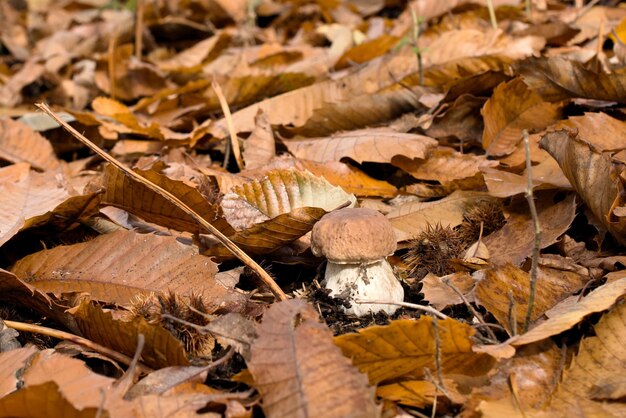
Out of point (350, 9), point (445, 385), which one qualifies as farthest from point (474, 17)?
point (445, 385)

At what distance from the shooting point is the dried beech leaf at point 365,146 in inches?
104

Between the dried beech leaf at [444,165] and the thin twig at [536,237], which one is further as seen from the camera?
the dried beech leaf at [444,165]

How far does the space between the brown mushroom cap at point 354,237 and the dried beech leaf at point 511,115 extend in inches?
39.6

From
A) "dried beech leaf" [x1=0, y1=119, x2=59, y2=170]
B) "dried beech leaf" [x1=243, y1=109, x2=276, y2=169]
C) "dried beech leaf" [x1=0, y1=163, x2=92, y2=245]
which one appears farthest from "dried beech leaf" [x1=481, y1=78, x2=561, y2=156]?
"dried beech leaf" [x1=0, y1=119, x2=59, y2=170]

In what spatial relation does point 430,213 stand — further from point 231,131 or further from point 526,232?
point 231,131

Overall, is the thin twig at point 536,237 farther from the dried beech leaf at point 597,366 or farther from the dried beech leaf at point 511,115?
the dried beech leaf at point 511,115

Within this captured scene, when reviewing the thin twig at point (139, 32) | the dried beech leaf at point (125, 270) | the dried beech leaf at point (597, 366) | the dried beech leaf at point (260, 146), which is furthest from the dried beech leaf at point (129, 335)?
the thin twig at point (139, 32)

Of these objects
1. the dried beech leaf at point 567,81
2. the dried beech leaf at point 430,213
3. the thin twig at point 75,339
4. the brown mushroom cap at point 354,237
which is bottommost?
the thin twig at point 75,339

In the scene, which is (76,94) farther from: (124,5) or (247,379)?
(247,379)

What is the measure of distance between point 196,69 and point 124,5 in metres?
2.62

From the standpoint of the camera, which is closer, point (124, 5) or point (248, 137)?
point (248, 137)

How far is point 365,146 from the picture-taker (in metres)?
2.75

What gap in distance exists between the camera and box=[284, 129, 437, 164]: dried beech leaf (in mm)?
2641

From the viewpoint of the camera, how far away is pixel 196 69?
4.25m
